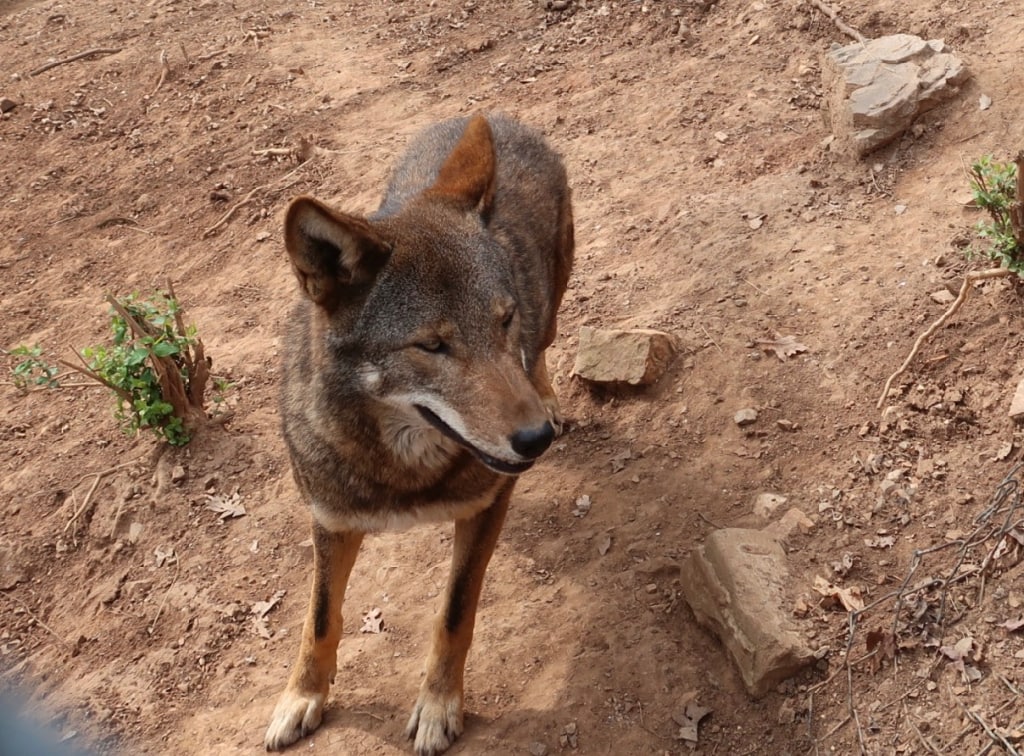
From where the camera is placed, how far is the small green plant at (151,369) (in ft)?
18.5

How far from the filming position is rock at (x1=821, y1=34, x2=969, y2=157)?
6328 mm

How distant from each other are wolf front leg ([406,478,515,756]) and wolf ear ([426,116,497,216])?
48.1 inches

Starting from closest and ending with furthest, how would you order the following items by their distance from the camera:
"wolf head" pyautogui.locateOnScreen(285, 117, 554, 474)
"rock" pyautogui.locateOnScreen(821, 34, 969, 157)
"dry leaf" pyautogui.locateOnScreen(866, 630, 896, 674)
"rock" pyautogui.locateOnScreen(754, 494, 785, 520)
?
1. "wolf head" pyautogui.locateOnScreen(285, 117, 554, 474)
2. "dry leaf" pyautogui.locateOnScreen(866, 630, 896, 674)
3. "rock" pyautogui.locateOnScreen(754, 494, 785, 520)
4. "rock" pyautogui.locateOnScreen(821, 34, 969, 157)

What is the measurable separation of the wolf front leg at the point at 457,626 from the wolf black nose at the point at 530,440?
0.92 metres

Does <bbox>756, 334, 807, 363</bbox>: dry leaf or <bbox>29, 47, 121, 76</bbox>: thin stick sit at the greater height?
<bbox>29, 47, 121, 76</bbox>: thin stick

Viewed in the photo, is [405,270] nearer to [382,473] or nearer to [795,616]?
[382,473]

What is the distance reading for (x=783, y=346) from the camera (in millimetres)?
5508

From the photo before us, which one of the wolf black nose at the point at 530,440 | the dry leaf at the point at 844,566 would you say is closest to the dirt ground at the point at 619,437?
the dry leaf at the point at 844,566

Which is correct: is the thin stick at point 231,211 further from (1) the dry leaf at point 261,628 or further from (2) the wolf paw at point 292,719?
(2) the wolf paw at point 292,719

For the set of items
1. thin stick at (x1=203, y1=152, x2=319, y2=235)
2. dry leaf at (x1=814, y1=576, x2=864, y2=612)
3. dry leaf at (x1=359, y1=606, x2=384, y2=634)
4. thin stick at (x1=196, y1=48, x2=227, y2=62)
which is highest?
thin stick at (x1=196, y1=48, x2=227, y2=62)

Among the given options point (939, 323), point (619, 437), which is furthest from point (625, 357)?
point (939, 323)

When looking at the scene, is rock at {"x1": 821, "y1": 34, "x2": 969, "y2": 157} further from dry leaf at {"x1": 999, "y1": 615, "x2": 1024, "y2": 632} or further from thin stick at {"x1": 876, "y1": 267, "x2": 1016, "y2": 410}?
dry leaf at {"x1": 999, "y1": 615, "x2": 1024, "y2": 632}

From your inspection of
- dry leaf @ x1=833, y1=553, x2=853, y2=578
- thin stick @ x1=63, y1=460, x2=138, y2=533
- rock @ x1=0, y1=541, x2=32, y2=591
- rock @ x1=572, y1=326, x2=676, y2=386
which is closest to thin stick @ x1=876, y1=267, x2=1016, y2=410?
dry leaf @ x1=833, y1=553, x2=853, y2=578

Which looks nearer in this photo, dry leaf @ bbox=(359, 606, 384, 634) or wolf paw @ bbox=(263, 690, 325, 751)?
wolf paw @ bbox=(263, 690, 325, 751)
